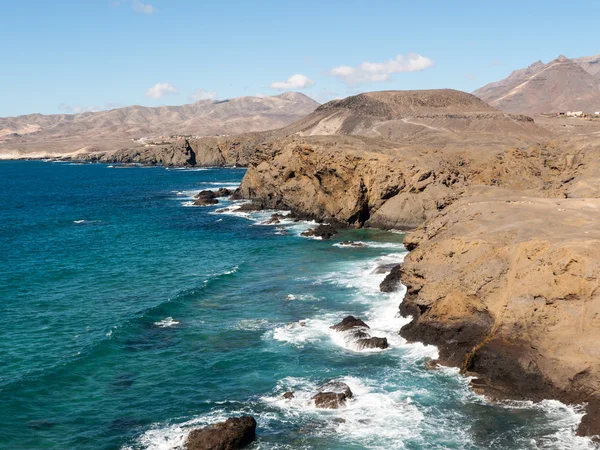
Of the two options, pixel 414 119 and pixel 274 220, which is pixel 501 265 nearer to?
pixel 274 220

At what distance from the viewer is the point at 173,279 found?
52594mm

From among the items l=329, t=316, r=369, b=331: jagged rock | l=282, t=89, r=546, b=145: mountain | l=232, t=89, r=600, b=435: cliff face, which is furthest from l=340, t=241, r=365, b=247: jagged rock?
l=282, t=89, r=546, b=145: mountain

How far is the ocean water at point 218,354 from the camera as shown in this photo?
26.9m

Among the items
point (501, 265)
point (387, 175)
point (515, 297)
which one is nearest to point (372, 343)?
point (501, 265)

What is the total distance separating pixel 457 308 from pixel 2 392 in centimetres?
2509

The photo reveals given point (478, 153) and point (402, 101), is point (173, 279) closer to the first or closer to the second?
point (478, 153)

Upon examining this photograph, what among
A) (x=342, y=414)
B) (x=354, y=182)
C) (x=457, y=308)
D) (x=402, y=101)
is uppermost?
(x=402, y=101)

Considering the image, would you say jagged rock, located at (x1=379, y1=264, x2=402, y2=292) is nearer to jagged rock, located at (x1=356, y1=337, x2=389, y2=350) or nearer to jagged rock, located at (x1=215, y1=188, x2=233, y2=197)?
jagged rock, located at (x1=356, y1=337, x2=389, y2=350)

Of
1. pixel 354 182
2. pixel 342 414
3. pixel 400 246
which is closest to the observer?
pixel 342 414

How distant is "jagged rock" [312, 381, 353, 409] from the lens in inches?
1139

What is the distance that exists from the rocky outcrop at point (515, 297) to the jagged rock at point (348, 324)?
295 centimetres

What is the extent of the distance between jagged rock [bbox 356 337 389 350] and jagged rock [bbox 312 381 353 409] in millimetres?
6077

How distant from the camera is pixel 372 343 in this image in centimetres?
3588

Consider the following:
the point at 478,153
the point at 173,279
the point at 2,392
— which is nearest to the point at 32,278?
the point at 173,279
